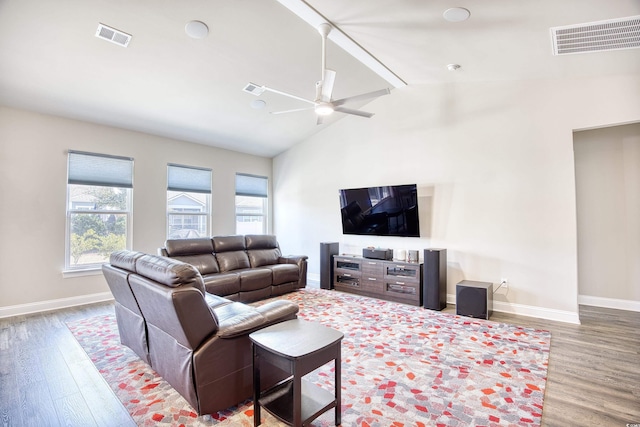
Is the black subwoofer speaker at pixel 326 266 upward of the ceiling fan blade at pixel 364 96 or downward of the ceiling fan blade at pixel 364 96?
downward

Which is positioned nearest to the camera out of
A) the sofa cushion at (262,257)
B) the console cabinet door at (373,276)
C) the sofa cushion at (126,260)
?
the sofa cushion at (126,260)

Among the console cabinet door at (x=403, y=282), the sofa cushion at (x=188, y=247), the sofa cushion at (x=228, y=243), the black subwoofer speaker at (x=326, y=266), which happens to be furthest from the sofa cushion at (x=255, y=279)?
the console cabinet door at (x=403, y=282)

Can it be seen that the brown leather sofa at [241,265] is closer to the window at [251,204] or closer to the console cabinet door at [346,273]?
the console cabinet door at [346,273]

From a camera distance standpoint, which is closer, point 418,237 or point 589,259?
point 589,259

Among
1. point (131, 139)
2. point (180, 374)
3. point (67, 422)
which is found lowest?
point (67, 422)

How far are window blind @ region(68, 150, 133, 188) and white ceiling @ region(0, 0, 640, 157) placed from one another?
582mm

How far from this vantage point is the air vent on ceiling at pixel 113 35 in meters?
3.04

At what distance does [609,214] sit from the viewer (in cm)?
444

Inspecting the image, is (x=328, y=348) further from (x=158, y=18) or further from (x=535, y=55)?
(x=535, y=55)

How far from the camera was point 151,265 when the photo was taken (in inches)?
88.2

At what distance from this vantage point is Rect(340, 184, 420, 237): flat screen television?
4.87 m

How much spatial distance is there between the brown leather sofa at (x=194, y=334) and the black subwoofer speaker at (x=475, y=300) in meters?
2.71

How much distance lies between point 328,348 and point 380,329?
1953 millimetres

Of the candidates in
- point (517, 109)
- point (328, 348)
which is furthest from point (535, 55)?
point (328, 348)
